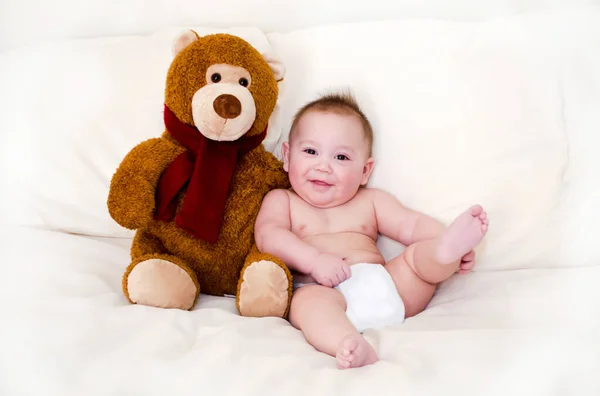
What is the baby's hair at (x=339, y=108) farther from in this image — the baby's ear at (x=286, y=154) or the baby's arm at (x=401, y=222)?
the baby's arm at (x=401, y=222)

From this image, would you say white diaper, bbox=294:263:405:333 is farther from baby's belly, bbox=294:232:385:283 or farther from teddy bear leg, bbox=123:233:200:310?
teddy bear leg, bbox=123:233:200:310

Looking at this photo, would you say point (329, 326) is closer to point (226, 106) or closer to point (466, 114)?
point (226, 106)

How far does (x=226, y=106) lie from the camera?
3.57ft

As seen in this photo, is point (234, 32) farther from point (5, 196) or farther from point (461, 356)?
point (461, 356)

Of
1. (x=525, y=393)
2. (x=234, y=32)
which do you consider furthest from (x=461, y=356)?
(x=234, y=32)

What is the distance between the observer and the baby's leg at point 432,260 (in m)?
1.02

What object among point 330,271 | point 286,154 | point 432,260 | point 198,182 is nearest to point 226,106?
point 198,182

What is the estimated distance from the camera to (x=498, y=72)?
1.30 meters

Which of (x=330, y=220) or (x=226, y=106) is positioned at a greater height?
(x=226, y=106)

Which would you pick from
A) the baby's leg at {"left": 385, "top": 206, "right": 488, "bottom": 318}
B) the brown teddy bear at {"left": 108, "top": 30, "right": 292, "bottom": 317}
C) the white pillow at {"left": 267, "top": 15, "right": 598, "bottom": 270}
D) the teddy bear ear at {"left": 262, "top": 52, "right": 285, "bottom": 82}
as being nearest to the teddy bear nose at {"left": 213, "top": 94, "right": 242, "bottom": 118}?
the brown teddy bear at {"left": 108, "top": 30, "right": 292, "bottom": 317}

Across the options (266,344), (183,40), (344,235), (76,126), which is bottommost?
(266,344)

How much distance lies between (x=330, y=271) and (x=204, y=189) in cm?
30

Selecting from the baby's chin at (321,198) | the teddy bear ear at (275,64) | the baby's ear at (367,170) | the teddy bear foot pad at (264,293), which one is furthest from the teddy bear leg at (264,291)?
the teddy bear ear at (275,64)

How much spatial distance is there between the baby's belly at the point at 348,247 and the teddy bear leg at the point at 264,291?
0.37ft
